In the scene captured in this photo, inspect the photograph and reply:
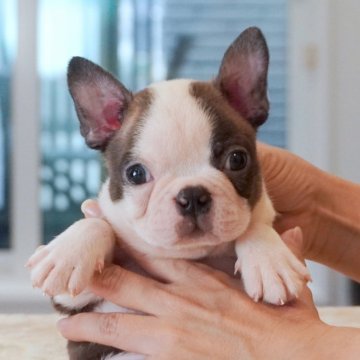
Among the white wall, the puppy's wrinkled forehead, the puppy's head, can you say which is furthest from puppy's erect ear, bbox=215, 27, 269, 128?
the white wall

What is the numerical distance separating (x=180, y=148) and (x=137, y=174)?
0.12 meters

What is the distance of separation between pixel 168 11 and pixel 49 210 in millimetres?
1260

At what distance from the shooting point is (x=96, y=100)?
5.24 feet

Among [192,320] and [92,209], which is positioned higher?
[92,209]

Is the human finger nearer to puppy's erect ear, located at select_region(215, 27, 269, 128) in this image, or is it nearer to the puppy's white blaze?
the puppy's white blaze

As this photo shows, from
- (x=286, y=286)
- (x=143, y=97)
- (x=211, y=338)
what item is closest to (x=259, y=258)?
(x=286, y=286)

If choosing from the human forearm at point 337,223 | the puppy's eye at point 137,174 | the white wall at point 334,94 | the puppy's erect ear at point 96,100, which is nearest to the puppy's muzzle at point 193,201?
the puppy's eye at point 137,174

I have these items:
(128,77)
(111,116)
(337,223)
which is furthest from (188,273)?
(128,77)

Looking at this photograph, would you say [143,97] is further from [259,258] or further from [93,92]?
[259,258]

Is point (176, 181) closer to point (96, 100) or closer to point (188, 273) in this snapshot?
point (188, 273)

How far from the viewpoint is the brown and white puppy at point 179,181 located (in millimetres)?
1379

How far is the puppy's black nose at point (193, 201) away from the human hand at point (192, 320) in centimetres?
19

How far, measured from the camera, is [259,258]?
1439 mm

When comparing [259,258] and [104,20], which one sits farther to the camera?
[104,20]
